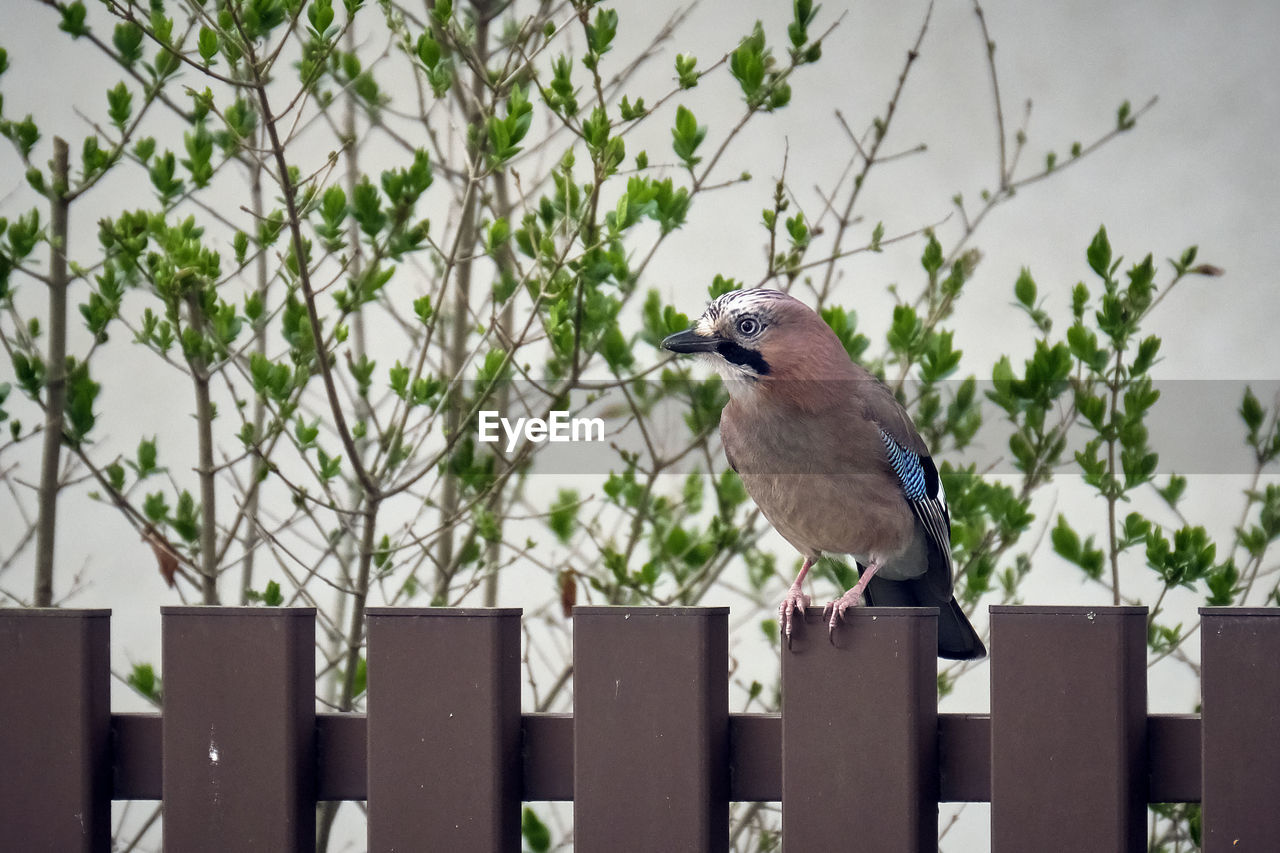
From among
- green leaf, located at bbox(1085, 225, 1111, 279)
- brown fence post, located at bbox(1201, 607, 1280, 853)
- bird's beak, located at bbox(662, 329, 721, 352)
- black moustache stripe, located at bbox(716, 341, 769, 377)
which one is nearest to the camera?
brown fence post, located at bbox(1201, 607, 1280, 853)

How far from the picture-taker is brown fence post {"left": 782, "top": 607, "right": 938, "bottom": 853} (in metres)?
1.65

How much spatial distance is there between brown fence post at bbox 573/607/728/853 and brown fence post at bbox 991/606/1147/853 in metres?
0.33

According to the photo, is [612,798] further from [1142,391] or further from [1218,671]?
[1142,391]

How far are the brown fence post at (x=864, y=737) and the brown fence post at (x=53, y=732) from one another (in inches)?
35.0

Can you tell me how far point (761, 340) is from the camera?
7.12ft

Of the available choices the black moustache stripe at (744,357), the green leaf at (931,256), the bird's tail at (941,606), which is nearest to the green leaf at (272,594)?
the black moustache stripe at (744,357)

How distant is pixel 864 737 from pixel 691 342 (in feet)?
2.22

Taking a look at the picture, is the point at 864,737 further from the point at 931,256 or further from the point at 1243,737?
the point at 931,256

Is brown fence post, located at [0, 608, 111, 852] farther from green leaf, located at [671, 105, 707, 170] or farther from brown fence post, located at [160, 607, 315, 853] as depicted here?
green leaf, located at [671, 105, 707, 170]

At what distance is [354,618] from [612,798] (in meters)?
1.11

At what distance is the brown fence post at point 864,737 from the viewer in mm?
1651

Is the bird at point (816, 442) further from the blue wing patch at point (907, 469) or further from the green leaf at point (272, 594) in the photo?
the green leaf at point (272, 594)

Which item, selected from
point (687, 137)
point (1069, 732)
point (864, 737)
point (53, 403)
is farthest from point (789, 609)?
point (53, 403)

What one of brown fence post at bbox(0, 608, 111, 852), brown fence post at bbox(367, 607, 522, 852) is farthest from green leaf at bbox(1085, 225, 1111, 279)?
brown fence post at bbox(0, 608, 111, 852)
